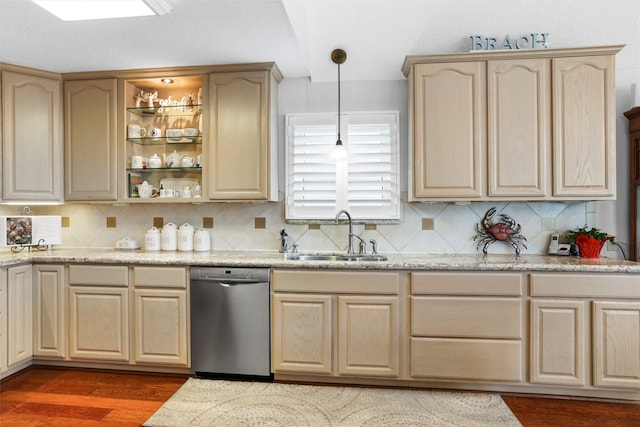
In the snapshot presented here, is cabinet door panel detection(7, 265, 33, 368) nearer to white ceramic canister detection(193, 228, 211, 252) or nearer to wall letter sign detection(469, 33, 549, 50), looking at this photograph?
white ceramic canister detection(193, 228, 211, 252)

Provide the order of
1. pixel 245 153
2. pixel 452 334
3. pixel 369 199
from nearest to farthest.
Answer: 1. pixel 452 334
2. pixel 245 153
3. pixel 369 199

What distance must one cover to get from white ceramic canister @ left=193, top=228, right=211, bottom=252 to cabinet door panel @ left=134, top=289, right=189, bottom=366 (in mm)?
546

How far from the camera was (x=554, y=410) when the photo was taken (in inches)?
87.2

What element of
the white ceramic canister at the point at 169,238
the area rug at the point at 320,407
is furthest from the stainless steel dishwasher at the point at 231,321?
the white ceramic canister at the point at 169,238

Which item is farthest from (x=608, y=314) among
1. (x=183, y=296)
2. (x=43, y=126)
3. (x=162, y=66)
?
(x=43, y=126)

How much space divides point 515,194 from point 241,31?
2225 mm

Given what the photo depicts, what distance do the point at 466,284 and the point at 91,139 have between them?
124 inches

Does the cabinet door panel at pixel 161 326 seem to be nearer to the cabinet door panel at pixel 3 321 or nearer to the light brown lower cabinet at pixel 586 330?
the cabinet door panel at pixel 3 321

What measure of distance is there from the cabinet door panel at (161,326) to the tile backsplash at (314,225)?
0.72m

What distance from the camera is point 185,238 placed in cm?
304

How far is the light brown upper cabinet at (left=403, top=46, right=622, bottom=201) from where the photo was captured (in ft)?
8.29

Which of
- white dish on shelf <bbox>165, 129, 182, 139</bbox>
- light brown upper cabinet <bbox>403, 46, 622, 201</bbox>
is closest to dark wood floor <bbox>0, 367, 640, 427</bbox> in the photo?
light brown upper cabinet <bbox>403, 46, 622, 201</bbox>

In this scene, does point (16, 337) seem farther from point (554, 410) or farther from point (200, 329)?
point (554, 410)

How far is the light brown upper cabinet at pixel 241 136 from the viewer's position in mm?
2824
